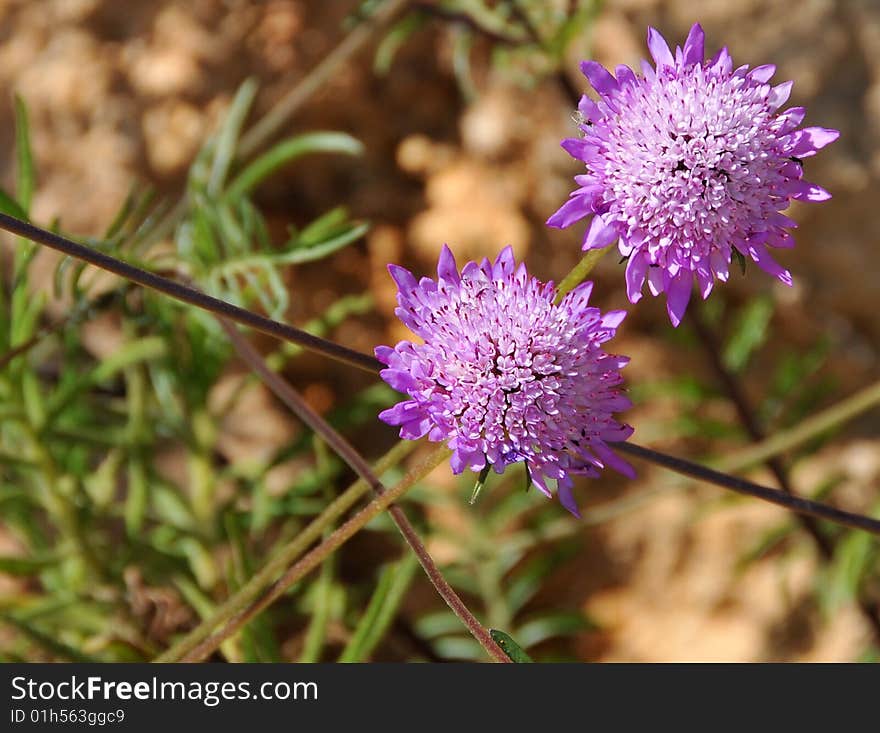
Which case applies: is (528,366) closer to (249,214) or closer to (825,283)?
(249,214)

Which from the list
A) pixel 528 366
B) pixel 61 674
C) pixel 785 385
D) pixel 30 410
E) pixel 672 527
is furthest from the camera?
pixel 672 527

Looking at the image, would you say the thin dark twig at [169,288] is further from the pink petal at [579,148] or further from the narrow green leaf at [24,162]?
the narrow green leaf at [24,162]

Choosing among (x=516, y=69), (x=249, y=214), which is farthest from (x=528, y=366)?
(x=516, y=69)

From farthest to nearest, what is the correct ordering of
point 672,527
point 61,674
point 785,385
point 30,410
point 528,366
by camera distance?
point 672,527
point 785,385
point 30,410
point 61,674
point 528,366

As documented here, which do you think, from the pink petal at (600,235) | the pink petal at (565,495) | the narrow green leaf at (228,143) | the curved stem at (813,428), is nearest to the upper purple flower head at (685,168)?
the pink petal at (600,235)

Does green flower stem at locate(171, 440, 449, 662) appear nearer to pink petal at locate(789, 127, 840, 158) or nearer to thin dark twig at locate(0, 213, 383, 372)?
thin dark twig at locate(0, 213, 383, 372)

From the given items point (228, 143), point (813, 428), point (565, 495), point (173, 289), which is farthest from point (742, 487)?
point (228, 143)
